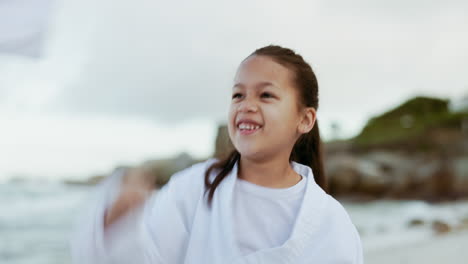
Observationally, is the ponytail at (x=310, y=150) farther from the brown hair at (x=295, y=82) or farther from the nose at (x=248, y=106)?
the nose at (x=248, y=106)

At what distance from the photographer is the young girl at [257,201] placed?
104 cm

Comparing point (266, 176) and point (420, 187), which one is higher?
point (266, 176)

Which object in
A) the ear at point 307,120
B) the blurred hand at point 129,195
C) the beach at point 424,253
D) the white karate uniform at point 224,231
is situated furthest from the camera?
the beach at point 424,253

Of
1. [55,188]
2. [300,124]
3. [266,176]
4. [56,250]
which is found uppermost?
[300,124]

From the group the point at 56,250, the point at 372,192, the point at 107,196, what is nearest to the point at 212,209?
the point at 107,196

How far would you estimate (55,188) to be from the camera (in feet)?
65.9

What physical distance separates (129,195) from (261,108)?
337mm

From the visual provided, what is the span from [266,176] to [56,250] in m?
8.23

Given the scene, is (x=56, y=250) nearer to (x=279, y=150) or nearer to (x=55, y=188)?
(x=279, y=150)

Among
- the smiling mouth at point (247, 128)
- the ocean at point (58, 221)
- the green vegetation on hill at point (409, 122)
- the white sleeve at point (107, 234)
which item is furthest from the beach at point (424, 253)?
the green vegetation on hill at point (409, 122)

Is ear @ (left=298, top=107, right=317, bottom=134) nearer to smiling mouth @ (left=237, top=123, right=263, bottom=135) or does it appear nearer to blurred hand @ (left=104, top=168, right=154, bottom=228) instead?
smiling mouth @ (left=237, top=123, right=263, bottom=135)

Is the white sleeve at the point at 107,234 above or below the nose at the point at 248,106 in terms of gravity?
below

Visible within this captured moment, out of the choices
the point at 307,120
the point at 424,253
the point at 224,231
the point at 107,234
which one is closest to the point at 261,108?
the point at 307,120

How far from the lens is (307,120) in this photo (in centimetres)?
118
